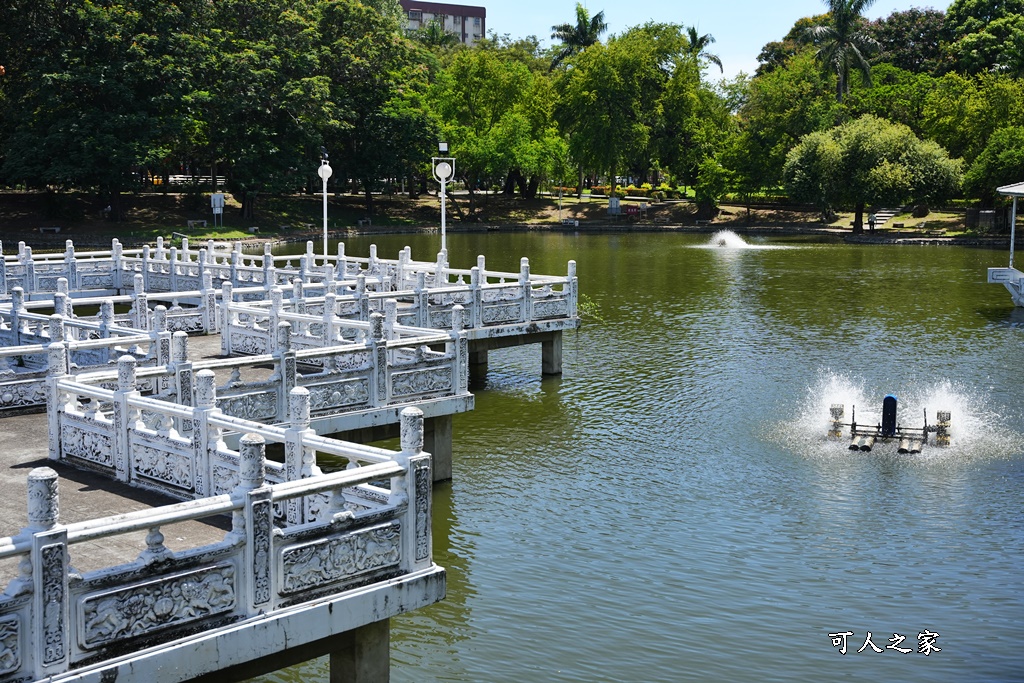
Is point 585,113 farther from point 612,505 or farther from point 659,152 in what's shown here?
point 612,505

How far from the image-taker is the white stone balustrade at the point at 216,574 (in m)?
7.92

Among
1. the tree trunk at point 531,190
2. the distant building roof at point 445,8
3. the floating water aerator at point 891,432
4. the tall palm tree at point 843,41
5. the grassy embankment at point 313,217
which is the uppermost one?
the distant building roof at point 445,8

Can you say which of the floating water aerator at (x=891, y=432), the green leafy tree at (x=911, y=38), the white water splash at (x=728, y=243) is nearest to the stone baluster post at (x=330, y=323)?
the floating water aerator at (x=891, y=432)

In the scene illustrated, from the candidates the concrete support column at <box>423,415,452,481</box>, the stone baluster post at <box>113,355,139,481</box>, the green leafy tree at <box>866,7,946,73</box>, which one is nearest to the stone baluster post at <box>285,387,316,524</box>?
the stone baluster post at <box>113,355,139,481</box>

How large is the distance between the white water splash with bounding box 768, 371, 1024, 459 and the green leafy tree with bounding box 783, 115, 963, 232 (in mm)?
46717

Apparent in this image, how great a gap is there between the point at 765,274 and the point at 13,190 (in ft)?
164

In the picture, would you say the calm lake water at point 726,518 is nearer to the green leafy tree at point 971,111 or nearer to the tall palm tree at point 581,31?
the green leafy tree at point 971,111

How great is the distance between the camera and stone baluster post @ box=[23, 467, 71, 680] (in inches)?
310

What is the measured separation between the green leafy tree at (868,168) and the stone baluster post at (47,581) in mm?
68761

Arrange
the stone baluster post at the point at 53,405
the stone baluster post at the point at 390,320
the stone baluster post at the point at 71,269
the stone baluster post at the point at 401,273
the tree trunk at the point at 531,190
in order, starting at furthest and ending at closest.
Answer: the tree trunk at the point at 531,190, the stone baluster post at the point at 71,269, the stone baluster post at the point at 401,273, the stone baluster post at the point at 390,320, the stone baluster post at the point at 53,405

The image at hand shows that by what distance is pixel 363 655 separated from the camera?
10.6m

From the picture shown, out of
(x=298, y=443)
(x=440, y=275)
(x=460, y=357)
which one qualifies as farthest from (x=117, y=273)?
(x=298, y=443)

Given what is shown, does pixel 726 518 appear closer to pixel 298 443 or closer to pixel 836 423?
pixel 836 423

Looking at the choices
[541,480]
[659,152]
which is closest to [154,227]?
[659,152]
